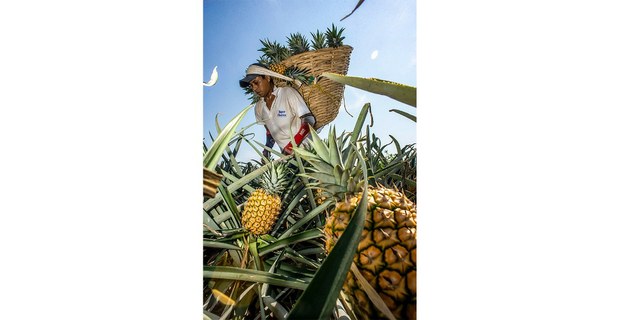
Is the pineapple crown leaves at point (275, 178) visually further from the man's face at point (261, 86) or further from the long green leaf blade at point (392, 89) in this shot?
the long green leaf blade at point (392, 89)

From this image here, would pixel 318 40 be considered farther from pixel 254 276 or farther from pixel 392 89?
pixel 254 276

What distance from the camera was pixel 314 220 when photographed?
4.54ft

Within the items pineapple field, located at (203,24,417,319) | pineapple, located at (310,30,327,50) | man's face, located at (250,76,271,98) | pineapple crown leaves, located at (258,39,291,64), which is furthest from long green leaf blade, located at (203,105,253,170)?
pineapple, located at (310,30,327,50)

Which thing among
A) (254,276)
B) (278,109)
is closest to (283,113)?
(278,109)

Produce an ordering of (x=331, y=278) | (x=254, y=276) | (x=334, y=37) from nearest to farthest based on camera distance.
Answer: (x=331, y=278) < (x=254, y=276) < (x=334, y=37)

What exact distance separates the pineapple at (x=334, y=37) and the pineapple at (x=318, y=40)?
13 millimetres

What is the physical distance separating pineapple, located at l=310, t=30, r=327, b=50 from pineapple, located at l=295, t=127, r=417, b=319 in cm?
41

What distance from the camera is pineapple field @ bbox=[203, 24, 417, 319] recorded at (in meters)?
1.18

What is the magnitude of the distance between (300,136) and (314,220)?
0.82 ft

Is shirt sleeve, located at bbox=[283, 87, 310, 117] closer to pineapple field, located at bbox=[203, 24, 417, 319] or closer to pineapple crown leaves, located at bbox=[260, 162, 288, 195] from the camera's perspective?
pineapple field, located at bbox=[203, 24, 417, 319]

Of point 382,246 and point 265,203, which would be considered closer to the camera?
point 382,246
